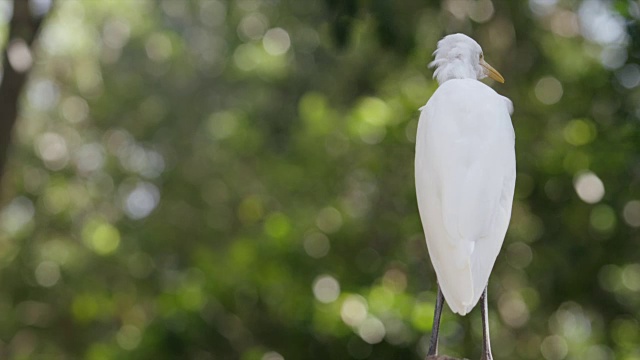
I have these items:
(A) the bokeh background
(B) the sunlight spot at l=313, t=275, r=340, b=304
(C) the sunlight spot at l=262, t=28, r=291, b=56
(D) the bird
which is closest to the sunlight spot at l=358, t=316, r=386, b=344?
(A) the bokeh background

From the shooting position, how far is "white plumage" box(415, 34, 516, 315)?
2529mm

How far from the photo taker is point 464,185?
2598mm

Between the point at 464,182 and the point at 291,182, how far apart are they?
3.97 metres

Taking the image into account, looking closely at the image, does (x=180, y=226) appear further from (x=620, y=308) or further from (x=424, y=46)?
(x=620, y=308)

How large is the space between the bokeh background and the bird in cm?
204

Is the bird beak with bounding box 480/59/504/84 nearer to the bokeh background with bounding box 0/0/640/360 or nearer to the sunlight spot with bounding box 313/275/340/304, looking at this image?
the bokeh background with bounding box 0/0/640/360

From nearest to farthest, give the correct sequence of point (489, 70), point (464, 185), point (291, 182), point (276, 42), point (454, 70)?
point (464, 185)
point (454, 70)
point (489, 70)
point (291, 182)
point (276, 42)

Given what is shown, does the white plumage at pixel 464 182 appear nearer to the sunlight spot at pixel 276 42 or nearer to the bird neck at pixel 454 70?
the bird neck at pixel 454 70

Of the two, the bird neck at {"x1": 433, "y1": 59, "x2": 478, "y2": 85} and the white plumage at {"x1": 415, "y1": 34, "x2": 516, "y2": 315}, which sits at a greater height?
the bird neck at {"x1": 433, "y1": 59, "x2": 478, "y2": 85}

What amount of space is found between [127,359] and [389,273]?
5.42 ft

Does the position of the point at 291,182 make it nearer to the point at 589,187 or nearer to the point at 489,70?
the point at 589,187

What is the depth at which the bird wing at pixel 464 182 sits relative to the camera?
2529 millimetres

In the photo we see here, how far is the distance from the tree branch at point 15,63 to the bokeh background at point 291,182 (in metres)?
0.02

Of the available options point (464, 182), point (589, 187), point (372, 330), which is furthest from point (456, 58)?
point (589, 187)
